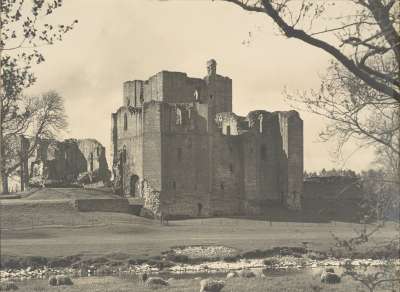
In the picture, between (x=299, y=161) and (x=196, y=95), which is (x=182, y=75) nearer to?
(x=196, y=95)

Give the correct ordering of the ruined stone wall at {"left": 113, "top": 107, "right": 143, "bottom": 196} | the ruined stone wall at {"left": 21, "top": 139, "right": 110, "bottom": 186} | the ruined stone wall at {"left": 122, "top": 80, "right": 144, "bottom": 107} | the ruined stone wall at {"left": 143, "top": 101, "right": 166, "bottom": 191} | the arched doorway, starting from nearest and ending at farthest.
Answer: the ruined stone wall at {"left": 143, "top": 101, "right": 166, "bottom": 191}, the ruined stone wall at {"left": 113, "top": 107, "right": 143, "bottom": 196}, the arched doorway, the ruined stone wall at {"left": 21, "top": 139, "right": 110, "bottom": 186}, the ruined stone wall at {"left": 122, "top": 80, "right": 144, "bottom": 107}

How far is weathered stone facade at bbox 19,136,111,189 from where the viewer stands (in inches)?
2210

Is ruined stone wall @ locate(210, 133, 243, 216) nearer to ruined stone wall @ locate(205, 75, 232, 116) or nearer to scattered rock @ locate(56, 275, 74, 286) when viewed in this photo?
ruined stone wall @ locate(205, 75, 232, 116)

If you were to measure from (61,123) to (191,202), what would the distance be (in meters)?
12.4

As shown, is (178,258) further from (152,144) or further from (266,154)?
(266,154)

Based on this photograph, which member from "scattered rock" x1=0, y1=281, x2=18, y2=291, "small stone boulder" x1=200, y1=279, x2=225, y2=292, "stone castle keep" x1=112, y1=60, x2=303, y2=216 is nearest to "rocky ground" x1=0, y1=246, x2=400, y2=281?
"scattered rock" x1=0, y1=281, x2=18, y2=291

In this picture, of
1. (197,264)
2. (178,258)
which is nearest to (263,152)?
(178,258)

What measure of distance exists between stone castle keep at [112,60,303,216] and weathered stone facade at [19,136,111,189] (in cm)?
323

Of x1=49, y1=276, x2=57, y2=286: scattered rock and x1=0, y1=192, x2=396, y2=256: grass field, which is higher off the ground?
x1=0, y1=192, x2=396, y2=256: grass field

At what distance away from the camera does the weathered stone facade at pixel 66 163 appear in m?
56.1

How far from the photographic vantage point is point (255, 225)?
43.1m

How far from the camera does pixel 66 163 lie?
59.4 metres

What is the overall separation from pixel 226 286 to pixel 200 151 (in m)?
26.8

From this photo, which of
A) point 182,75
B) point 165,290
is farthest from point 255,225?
point 165,290
